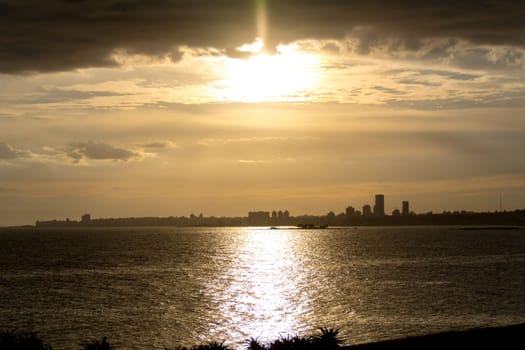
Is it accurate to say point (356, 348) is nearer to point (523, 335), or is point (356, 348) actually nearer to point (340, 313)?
point (523, 335)

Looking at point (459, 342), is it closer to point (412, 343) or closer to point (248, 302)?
point (412, 343)

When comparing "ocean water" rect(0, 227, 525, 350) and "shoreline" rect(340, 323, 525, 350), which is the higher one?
"shoreline" rect(340, 323, 525, 350)

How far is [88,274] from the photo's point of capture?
348 feet

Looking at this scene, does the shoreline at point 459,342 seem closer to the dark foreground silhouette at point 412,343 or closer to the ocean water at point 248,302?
the dark foreground silhouette at point 412,343

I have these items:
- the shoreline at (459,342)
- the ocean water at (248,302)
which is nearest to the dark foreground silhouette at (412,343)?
the shoreline at (459,342)

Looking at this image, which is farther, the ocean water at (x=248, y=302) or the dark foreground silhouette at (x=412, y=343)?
the ocean water at (x=248, y=302)

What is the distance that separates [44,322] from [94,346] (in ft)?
109

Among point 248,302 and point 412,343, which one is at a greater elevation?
point 412,343

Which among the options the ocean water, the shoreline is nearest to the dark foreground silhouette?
the shoreline

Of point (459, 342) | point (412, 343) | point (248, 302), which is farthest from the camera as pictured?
point (248, 302)

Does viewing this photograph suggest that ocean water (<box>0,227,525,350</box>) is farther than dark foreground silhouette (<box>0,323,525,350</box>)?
Yes

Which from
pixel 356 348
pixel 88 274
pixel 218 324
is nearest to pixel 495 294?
pixel 218 324

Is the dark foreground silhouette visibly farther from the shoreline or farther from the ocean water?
the ocean water

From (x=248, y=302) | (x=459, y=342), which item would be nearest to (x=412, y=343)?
(x=459, y=342)
